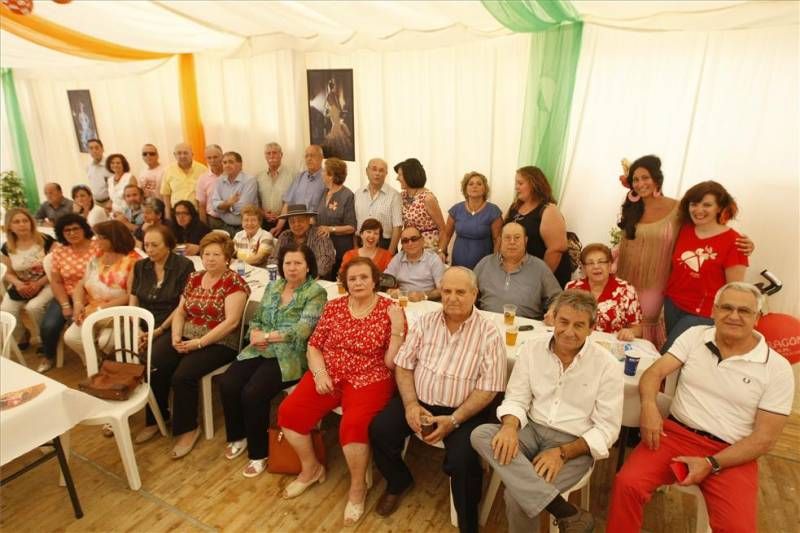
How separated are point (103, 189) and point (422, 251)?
5.83 meters

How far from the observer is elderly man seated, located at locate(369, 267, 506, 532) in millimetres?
2135

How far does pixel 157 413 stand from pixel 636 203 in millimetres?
3397

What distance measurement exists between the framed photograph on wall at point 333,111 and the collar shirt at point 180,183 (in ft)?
5.35

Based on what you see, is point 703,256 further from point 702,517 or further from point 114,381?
point 114,381

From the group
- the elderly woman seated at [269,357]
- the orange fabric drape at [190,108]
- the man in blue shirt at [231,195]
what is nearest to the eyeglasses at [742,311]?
the elderly woman seated at [269,357]

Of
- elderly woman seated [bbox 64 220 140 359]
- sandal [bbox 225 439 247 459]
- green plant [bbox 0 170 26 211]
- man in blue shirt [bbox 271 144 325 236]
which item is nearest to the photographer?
sandal [bbox 225 439 247 459]

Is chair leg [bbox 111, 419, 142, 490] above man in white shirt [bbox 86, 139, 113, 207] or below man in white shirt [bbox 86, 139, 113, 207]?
below

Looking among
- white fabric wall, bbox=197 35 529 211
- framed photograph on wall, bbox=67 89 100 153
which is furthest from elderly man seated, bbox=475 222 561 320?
framed photograph on wall, bbox=67 89 100 153

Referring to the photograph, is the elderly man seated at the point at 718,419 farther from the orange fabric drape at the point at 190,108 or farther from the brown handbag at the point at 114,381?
the orange fabric drape at the point at 190,108

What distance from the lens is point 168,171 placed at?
18.7 feet

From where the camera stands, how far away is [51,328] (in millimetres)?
3805

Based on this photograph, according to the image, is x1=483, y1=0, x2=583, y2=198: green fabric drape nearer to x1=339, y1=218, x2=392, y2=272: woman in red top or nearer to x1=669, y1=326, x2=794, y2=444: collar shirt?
x1=339, y1=218, x2=392, y2=272: woman in red top

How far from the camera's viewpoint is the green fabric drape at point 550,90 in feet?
Result: 11.7

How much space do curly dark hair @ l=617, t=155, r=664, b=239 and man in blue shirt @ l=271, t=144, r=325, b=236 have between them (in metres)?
2.86
